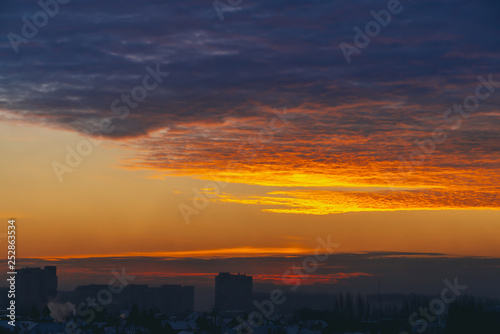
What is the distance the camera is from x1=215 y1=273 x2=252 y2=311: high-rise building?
147 meters

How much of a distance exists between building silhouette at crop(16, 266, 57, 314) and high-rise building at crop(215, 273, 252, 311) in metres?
35.0

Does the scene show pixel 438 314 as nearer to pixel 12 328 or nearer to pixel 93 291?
pixel 12 328

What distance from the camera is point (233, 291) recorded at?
5984 inches

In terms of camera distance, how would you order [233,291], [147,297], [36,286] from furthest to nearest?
[147,297], [233,291], [36,286]

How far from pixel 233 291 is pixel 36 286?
1662 inches

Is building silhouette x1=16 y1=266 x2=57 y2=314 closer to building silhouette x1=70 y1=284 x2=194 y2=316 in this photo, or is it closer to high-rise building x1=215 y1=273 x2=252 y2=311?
building silhouette x1=70 y1=284 x2=194 y2=316

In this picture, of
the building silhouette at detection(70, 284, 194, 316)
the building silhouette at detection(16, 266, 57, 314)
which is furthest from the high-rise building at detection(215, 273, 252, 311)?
the building silhouette at detection(16, 266, 57, 314)

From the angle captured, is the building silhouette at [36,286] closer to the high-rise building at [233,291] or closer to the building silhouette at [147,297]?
the building silhouette at [147,297]

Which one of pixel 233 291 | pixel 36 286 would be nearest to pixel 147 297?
pixel 233 291

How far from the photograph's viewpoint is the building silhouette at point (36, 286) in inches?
5197

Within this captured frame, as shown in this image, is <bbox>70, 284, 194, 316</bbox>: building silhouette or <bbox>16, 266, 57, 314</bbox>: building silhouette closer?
<bbox>16, 266, 57, 314</bbox>: building silhouette

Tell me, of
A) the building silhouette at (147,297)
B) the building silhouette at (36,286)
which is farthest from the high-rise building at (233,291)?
the building silhouette at (36,286)

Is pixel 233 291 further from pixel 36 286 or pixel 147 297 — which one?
pixel 36 286

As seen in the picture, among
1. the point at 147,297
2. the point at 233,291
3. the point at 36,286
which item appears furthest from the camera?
the point at 147,297
